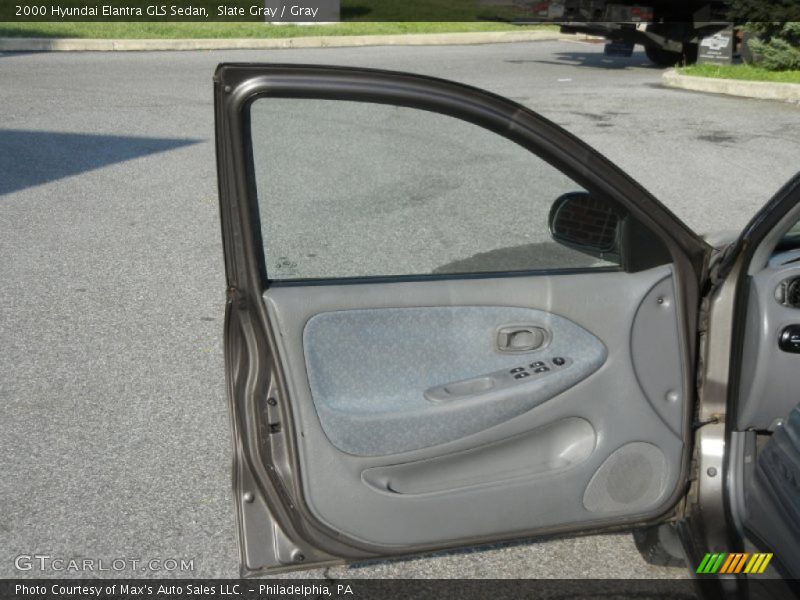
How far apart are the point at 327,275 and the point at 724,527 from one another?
1317 mm

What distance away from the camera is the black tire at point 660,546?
10.3 ft

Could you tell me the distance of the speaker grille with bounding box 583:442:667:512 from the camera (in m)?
2.92

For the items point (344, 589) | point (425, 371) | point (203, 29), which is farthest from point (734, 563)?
point (203, 29)

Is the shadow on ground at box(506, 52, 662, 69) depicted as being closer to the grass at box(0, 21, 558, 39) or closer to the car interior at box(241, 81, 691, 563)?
the grass at box(0, 21, 558, 39)

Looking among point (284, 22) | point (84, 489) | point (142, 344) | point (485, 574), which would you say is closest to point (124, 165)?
point (142, 344)

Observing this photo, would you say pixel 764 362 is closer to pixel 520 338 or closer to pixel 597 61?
pixel 520 338

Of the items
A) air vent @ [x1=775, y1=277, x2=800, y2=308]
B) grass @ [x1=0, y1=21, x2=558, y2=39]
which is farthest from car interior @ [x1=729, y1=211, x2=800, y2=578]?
grass @ [x1=0, y1=21, x2=558, y2=39]

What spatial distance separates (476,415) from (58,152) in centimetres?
870

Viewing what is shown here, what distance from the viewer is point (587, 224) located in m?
2.87

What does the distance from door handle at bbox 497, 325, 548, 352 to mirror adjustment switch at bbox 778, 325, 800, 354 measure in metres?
0.76

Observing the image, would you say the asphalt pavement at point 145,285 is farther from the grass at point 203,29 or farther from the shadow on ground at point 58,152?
the grass at point 203,29

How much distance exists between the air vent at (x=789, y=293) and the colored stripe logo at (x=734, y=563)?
758 millimetres

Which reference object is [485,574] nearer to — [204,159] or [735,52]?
[204,159]

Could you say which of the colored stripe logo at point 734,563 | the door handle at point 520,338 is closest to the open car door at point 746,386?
the colored stripe logo at point 734,563
